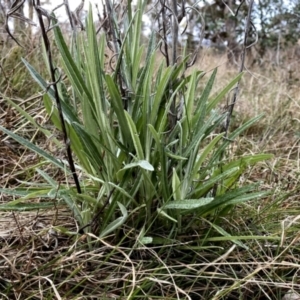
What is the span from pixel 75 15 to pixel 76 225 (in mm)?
492

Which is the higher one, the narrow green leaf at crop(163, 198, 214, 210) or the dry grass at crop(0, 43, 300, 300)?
the narrow green leaf at crop(163, 198, 214, 210)

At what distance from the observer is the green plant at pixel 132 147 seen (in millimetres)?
1017

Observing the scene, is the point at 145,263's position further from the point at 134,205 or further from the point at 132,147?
the point at 132,147

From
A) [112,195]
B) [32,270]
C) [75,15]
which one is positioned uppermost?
[75,15]

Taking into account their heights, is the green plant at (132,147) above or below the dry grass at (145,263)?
above

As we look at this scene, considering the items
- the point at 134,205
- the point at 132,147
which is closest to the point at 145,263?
the point at 134,205

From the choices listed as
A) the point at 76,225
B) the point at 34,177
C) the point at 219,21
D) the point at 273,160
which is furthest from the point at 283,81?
the point at 219,21

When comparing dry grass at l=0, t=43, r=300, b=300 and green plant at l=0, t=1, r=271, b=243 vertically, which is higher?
green plant at l=0, t=1, r=271, b=243

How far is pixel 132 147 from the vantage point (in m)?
1.07

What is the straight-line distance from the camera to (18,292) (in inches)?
37.5

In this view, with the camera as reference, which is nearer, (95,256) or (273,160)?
(95,256)

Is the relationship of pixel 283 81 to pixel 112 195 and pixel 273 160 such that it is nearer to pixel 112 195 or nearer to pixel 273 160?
pixel 273 160

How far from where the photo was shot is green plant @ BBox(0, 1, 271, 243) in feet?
3.34

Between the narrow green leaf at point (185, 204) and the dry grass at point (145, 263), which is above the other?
the narrow green leaf at point (185, 204)
